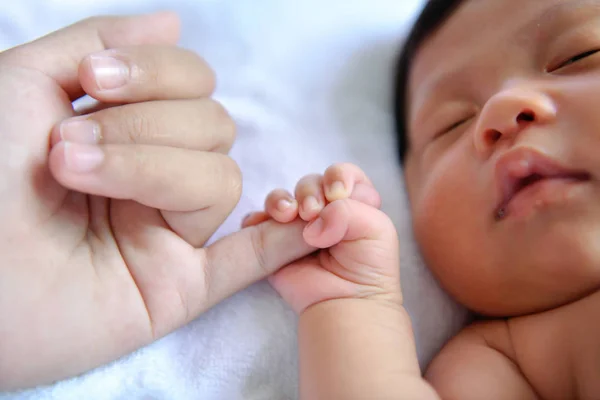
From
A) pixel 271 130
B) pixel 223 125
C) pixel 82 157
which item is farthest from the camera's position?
pixel 271 130

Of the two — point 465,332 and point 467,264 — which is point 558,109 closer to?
point 467,264

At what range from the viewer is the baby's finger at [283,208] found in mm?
745

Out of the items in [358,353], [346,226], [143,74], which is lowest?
[358,353]

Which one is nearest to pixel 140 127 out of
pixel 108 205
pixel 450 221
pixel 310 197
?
pixel 108 205

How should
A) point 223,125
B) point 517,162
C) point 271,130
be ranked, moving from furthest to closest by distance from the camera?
1. point 271,130
2. point 223,125
3. point 517,162

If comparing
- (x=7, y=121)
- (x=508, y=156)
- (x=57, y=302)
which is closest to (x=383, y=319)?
(x=508, y=156)

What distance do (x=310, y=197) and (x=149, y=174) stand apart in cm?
22

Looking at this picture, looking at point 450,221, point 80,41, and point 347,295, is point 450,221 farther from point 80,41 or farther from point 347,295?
point 80,41

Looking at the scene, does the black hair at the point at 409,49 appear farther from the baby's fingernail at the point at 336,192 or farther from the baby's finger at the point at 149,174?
the baby's finger at the point at 149,174

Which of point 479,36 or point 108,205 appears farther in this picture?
point 479,36

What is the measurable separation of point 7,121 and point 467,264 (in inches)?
24.4

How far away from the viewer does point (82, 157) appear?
0.59 metres

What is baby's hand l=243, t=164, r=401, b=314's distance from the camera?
713 mm

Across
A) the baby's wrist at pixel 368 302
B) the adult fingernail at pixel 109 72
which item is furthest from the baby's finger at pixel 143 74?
the baby's wrist at pixel 368 302
